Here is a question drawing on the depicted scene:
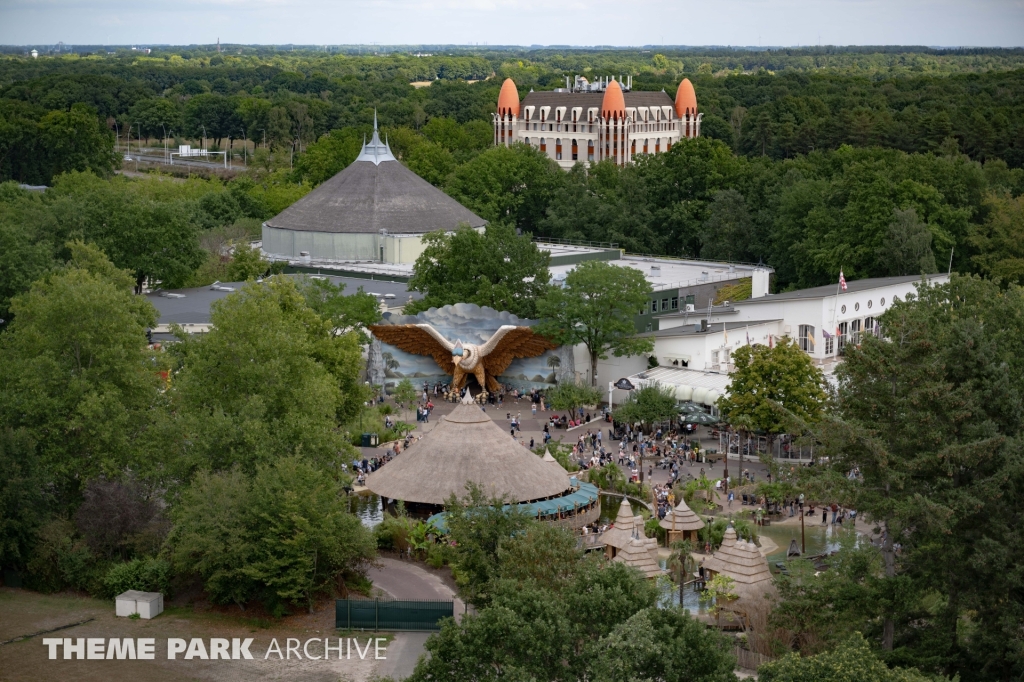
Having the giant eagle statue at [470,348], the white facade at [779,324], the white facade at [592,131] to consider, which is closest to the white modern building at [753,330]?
the white facade at [779,324]

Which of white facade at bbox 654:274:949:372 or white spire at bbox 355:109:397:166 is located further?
white spire at bbox 355:109:397:166

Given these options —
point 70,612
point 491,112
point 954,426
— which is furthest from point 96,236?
point 491,112

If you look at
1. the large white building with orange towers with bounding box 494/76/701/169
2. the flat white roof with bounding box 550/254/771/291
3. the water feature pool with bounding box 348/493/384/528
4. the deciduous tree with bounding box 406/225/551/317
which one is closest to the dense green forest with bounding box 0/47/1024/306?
the large white building with orange towers with bounding box 494/76/701/169

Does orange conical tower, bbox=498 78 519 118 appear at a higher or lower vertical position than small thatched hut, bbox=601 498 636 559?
higher

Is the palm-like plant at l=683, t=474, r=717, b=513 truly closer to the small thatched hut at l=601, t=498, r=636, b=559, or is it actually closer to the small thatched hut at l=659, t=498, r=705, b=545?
the small thatched hut at l=659, t=498, r=705, b=545

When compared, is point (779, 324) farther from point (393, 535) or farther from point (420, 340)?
point (393, 535)

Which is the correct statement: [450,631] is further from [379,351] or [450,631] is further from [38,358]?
[379,351]
